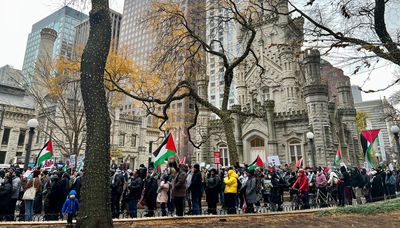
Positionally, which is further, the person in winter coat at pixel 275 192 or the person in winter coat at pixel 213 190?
the person in winter coat at pixel 275 192

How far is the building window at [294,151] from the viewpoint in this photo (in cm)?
2450

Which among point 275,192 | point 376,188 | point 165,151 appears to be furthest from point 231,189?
point 376,188

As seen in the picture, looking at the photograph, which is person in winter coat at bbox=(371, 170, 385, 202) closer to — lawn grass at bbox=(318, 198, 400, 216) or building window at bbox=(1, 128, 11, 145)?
lawn grass at bbox=(318, 198, 400, 216)

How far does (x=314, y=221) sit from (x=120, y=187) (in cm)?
732

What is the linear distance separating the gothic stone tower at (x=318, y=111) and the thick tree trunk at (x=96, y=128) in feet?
57.5

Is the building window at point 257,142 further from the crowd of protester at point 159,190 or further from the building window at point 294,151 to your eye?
the crowd of protester at point 159,190

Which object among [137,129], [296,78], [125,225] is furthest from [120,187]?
[137,129]

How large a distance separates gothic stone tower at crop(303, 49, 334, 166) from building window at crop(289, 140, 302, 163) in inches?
119

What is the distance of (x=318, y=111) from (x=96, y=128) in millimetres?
19284

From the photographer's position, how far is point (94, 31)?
7.34m

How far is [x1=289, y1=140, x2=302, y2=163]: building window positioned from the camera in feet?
80.4

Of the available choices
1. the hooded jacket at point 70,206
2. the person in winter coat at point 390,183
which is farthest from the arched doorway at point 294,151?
the hooded jacket at point 70,206

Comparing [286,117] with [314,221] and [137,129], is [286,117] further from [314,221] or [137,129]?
[137,129]

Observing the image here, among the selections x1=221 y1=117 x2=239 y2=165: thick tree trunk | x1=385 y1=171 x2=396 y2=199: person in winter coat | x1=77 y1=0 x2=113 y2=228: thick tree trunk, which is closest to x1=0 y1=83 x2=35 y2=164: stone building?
x1=221 y1=117 x2=239 y2=165: thick tree trunk
